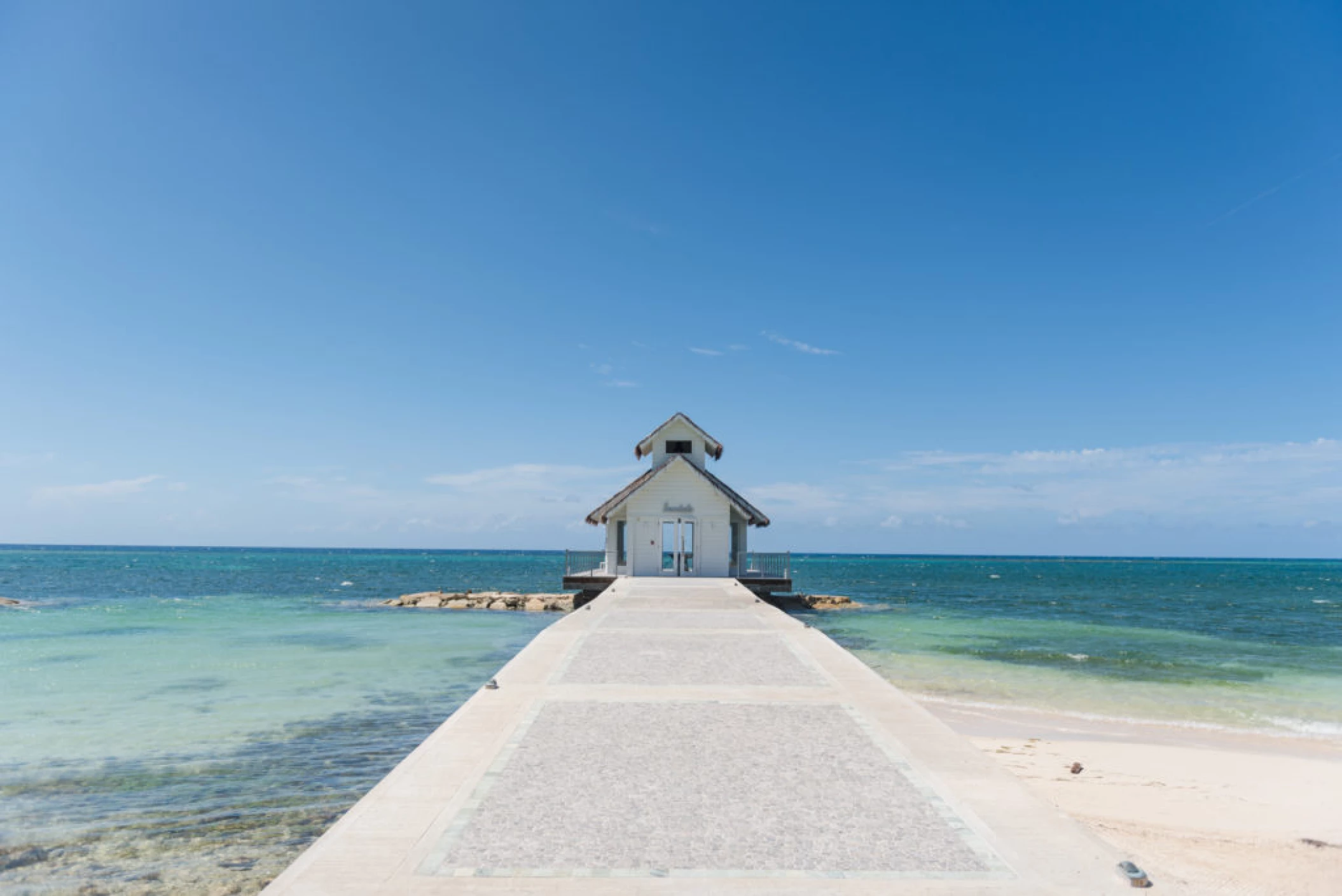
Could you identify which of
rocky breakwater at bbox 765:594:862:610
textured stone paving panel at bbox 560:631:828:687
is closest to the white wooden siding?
rocky breakwater at bbox 765:594:862:610

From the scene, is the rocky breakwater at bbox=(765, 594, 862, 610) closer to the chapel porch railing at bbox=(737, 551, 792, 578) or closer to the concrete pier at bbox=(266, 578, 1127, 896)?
the chapel porch railing at bbox=(737, 551, 792, 578)

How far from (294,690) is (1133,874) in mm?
15373

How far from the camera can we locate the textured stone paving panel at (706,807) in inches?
189

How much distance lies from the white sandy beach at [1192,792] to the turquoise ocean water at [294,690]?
2.01m

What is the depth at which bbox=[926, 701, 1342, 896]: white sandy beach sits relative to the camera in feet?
24.7

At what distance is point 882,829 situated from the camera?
17.4 ft

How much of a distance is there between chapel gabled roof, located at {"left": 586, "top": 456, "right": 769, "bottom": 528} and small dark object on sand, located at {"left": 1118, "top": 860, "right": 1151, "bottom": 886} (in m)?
23.2

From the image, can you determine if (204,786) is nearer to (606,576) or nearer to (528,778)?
(528,778)

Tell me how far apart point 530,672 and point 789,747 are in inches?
177

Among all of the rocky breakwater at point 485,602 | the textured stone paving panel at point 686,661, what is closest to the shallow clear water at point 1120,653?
the textured stone paving panel at point 686,661

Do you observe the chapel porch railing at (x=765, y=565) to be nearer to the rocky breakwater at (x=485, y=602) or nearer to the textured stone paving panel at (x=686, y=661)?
the rocky breakwater at (x=485, y=602)

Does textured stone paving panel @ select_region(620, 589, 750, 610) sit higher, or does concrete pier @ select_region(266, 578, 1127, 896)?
textured stone paving panel @ select_region(620, 589, 750, 610)

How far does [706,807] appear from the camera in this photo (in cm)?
571

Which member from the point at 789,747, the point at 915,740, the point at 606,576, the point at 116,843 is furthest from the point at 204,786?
the point at 606,576
